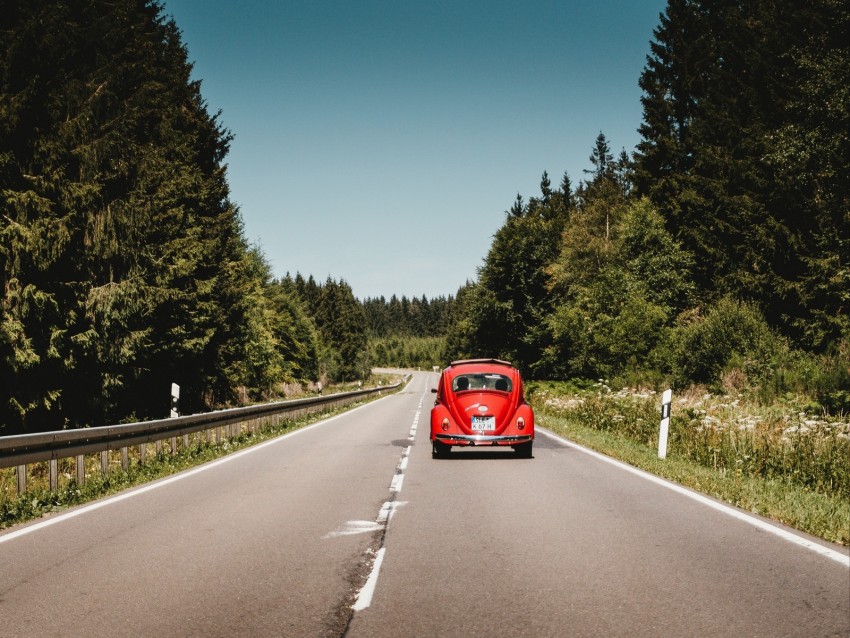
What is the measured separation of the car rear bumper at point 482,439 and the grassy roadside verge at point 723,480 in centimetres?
189

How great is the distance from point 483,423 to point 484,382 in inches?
46.6

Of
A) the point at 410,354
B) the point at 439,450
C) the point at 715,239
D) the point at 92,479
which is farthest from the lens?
the point at 410,354

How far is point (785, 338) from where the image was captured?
27047 mm

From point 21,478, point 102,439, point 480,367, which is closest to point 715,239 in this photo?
point 480,367

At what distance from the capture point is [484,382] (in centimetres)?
1414

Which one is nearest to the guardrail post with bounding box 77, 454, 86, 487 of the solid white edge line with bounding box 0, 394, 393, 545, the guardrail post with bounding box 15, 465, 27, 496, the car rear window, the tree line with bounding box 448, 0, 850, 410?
the solid white edge line with bounding box 0, 394, 393, 545

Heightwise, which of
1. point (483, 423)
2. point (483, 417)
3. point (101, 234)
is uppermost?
point (101, 234)

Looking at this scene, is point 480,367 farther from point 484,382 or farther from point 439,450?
point 439,450

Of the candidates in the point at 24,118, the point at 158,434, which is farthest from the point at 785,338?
the point at 24,118

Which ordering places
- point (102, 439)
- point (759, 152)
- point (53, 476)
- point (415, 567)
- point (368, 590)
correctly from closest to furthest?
point (368, 590) → point (415, 567) → point (53, 476) → point (102, 439) → point (759, 152)

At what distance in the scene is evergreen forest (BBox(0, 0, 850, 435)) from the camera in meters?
17.0

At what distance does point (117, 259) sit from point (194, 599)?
55.4ft

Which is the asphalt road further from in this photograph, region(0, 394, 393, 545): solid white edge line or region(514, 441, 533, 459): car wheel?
region(514, 441, 533, 459): car wheel

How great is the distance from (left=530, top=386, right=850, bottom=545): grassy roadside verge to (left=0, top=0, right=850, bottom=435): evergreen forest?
5016mm
